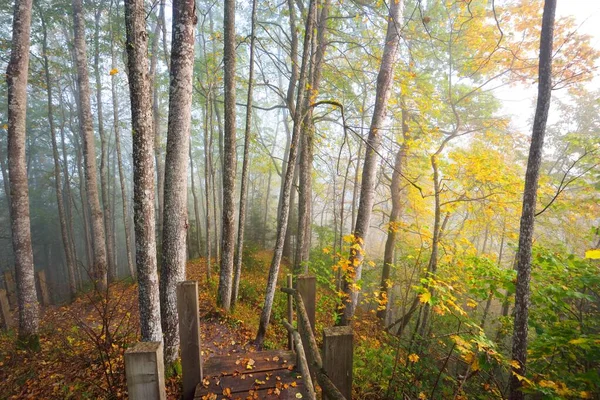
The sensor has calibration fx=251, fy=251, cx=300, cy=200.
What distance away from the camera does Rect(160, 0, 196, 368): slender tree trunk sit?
4.36 m

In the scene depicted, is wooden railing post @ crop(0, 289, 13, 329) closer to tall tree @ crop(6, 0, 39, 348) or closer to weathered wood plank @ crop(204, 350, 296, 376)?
tall tree @ crop(6, 0, 39, 348)

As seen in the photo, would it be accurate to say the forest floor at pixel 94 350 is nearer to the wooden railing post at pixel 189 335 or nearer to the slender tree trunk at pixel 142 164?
the slender tree trunk at pixel 142 164

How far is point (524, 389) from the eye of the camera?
9.66ft

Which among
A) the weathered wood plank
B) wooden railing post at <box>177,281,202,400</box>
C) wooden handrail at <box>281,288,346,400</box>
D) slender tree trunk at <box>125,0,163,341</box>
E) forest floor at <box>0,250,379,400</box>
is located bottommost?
forest floor at <box>0,250,379,400</box>

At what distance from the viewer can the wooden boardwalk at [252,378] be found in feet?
10.7

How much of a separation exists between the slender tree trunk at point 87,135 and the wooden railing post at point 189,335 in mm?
7989

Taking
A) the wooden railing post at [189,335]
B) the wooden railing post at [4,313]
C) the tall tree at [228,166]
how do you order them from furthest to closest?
the wooden railing post at [4,313] → the tall tree at [228,166] → the wooden railing post at [189,335]

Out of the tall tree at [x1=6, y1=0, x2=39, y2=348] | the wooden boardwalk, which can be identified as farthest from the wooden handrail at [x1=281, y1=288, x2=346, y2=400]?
the tall tree at [x1=6, y1=0, x2=39, y2=348]

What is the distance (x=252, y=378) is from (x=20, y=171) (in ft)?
22.8

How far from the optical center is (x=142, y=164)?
343 centimetres

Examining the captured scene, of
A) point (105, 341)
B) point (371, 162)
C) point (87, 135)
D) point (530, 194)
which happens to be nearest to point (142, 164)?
point (105, 341)

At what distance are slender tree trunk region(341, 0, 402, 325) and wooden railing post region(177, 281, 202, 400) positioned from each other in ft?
10.4

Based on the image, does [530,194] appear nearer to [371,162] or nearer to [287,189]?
[371,162]

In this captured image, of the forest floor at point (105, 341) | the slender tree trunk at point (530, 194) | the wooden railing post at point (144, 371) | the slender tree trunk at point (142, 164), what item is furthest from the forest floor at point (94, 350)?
the slender tree trunk at point (530, 194)
